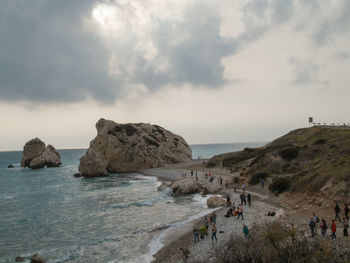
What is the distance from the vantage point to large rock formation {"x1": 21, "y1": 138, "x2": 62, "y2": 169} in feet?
392

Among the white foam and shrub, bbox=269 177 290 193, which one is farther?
shrub, bbox=269 177 290 193

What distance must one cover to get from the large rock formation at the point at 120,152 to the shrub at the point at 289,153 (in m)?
55.2

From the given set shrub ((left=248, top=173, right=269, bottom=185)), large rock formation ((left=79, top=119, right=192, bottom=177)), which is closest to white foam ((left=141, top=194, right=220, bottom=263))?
shrub ((left=248, top=173, right=269, bottom=185))

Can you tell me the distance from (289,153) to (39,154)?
115650mm

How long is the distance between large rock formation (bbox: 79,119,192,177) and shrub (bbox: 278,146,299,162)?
55196 millimetres

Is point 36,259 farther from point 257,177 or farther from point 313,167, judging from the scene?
point 257,177

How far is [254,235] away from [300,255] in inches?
329

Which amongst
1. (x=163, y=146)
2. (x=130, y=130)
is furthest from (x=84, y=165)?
(x=163, y=146)

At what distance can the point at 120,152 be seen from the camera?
90.6 meters

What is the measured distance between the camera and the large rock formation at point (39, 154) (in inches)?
4709

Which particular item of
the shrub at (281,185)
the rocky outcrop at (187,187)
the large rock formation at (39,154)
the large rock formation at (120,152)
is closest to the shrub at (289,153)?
the shrub at (281,185)

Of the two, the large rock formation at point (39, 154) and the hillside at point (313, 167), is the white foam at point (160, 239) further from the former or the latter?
the large rock formation at point (39, 154)

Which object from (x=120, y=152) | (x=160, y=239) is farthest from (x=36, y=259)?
(x=120, y=152)

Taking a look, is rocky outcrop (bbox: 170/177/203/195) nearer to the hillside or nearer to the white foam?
the hillside
